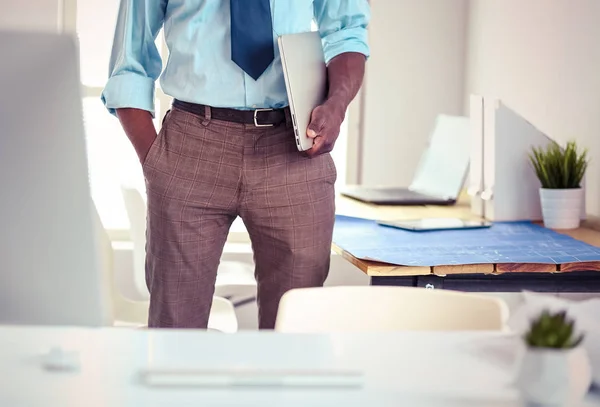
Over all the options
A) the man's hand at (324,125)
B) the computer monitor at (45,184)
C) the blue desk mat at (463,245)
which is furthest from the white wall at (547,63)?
the computer monitor at (45,184)

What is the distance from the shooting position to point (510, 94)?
142 inches

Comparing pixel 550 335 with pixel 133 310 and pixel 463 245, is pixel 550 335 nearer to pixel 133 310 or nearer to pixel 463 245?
pixel 463 245

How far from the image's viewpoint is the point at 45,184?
89 cm

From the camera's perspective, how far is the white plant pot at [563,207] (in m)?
2.71

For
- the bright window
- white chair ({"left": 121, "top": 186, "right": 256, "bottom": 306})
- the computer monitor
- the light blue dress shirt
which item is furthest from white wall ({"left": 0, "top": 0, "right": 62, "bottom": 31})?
the computer monitor

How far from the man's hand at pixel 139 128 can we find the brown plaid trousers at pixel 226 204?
48 mm

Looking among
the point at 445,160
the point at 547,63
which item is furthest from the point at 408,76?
the point at 547,63

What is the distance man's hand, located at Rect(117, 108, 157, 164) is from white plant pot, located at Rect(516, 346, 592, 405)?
1073mm

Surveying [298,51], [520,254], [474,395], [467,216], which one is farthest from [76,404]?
[467,216]

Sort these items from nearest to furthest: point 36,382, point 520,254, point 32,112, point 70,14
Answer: point 32,112 < point 36,382 < point 520,254 < point 70,14

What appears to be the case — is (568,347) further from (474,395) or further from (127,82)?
(127,82)

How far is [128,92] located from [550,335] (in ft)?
3.89

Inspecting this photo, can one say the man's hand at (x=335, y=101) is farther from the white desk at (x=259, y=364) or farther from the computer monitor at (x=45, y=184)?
the computer monitor at (x=45, y=184)

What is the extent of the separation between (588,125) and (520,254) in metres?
0.85
